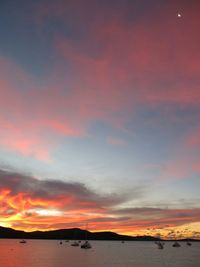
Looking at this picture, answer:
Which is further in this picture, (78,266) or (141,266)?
(141,266)

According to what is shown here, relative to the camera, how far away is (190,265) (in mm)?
150750

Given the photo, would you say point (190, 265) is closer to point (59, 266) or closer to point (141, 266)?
point (141, 266)

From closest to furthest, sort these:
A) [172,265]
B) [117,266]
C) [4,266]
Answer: [4,266] < [117,266] < [172,265]

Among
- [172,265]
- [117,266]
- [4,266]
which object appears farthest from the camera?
[172,265]

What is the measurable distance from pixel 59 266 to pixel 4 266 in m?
20.6

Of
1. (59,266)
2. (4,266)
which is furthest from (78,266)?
(4,266)

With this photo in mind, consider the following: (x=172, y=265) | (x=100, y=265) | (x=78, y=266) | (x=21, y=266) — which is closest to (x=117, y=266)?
(x=100, y=265)

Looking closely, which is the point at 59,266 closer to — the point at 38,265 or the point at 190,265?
the point at 38,265

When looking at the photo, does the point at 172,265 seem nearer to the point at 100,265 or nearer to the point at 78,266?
the point at 100,265

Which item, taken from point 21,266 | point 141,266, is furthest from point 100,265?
point 21,266

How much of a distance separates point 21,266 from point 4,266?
20.5 ft

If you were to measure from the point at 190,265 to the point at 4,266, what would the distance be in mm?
78378

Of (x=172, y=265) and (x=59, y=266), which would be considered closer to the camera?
(x=59, y=266)

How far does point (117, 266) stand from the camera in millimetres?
138250
